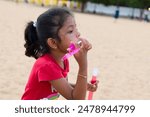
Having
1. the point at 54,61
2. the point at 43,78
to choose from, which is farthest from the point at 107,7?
the point at 43,78

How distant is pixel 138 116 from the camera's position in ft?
9.94

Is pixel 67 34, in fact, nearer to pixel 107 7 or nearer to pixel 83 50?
pixel 83 50

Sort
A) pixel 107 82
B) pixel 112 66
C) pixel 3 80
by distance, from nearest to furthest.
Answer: pixel 3 80 → pixel 107 82 → pixel 112 66

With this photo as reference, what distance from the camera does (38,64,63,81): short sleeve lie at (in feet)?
9.73

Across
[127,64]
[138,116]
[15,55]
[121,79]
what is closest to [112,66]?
[127,64]

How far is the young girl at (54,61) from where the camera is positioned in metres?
2.96

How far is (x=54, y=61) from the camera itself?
3047 millimetres

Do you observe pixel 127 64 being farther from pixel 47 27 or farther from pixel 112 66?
pixel 47 27

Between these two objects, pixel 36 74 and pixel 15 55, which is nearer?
pixel 36 74

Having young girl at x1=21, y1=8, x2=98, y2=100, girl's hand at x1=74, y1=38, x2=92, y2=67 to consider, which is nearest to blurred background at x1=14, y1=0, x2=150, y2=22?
young girl at x1=21, y1=8, x2=98, y2=100

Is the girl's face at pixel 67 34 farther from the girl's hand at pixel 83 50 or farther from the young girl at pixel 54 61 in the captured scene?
the girl's hand at pixel 83 50

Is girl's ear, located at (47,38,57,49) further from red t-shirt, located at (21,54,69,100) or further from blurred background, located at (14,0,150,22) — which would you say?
blurred background, located at (14,0,150,22)

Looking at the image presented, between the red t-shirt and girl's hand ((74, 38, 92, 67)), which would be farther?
the red t-shirt

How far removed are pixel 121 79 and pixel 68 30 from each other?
6.22 metres
